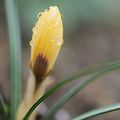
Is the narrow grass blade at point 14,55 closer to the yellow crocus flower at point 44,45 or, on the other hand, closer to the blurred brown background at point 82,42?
the yellow crocus flower at point 44,45

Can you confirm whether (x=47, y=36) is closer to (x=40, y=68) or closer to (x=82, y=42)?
(x=40, y=68)

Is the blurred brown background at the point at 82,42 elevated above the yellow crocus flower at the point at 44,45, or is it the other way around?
the blurred brown background at the point at 82,42

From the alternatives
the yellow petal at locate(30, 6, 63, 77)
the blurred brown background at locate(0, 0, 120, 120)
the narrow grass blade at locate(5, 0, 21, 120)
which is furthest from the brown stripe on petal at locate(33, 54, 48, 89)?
the blurred brown background at locate(0, 0, 120, 120)

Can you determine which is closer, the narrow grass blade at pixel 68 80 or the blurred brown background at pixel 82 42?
the narrow grass blade at pixel 68 80

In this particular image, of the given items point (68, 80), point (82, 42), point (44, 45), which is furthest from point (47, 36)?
point (82, 42)

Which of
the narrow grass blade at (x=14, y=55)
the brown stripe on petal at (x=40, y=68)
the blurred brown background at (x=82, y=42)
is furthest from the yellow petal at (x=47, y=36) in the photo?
the blurred brown background at (x=82, y=42)

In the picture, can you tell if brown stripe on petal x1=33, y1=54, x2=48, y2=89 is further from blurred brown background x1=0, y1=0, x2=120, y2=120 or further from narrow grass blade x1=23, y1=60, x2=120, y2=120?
blurred brown background x1=0, y1=0, x2=120, y2=120

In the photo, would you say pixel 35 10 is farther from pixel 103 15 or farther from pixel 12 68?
pixel 12 68
